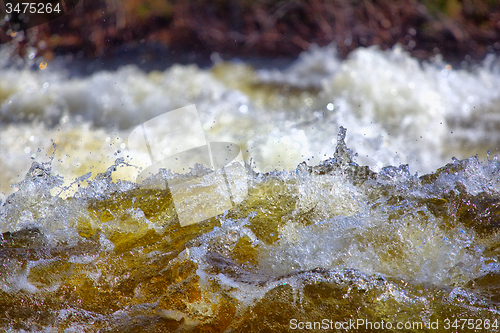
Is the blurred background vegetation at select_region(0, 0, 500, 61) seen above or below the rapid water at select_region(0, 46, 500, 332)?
below

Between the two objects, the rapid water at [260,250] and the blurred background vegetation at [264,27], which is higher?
the rapid water at [260,250]

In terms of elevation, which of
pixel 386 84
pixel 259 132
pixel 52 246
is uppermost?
pixel 52 246

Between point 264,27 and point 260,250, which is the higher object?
point 260,250

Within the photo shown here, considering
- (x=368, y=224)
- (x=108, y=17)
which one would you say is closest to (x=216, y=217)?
(x=368, y=224)

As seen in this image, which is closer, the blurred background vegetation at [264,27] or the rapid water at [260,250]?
the rapid water at [260,250]

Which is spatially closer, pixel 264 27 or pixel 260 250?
pixel 260 250

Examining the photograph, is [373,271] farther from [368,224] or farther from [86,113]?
[86,113]

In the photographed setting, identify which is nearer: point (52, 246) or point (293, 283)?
point (293, 283)

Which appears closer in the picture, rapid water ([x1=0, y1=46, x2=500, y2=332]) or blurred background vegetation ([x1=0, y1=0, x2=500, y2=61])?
rapid water ([x1=0, y1=46, x2=500, y2=332])
